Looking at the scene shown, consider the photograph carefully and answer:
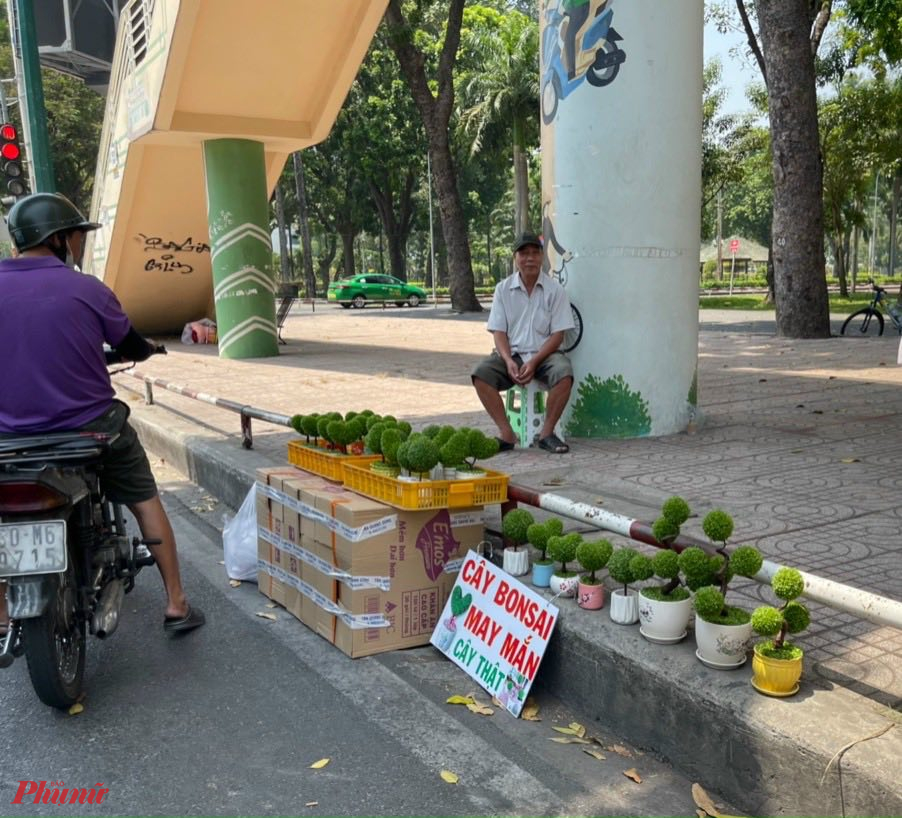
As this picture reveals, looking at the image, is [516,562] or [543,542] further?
[516,562]

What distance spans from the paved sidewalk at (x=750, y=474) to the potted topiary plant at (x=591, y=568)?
0.42ft

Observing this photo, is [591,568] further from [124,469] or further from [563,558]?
[124,469]

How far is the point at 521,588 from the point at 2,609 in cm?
208

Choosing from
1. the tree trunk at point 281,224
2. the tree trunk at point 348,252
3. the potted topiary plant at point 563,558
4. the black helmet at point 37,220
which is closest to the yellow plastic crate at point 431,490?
the potted topiary plant at point 563,558

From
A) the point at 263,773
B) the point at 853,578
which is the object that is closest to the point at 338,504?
the point at 263,773

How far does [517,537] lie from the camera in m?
3.83

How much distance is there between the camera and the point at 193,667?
3809 mm

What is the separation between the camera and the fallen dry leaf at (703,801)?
2626mm

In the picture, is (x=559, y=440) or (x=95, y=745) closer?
(x=95, y=745)

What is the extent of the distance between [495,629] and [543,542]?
0.40m

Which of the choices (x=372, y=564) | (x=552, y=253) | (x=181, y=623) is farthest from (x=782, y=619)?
(x=552, y=253)

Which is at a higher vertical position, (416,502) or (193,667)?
(416,502)

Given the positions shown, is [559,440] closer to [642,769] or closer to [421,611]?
[421,611]

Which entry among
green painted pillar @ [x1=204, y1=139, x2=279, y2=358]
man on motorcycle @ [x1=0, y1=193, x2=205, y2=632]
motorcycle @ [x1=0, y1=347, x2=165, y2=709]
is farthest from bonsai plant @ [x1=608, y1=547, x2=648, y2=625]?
green painted pillar @ [x1=204, y1=139, x2=279, y2=358]
